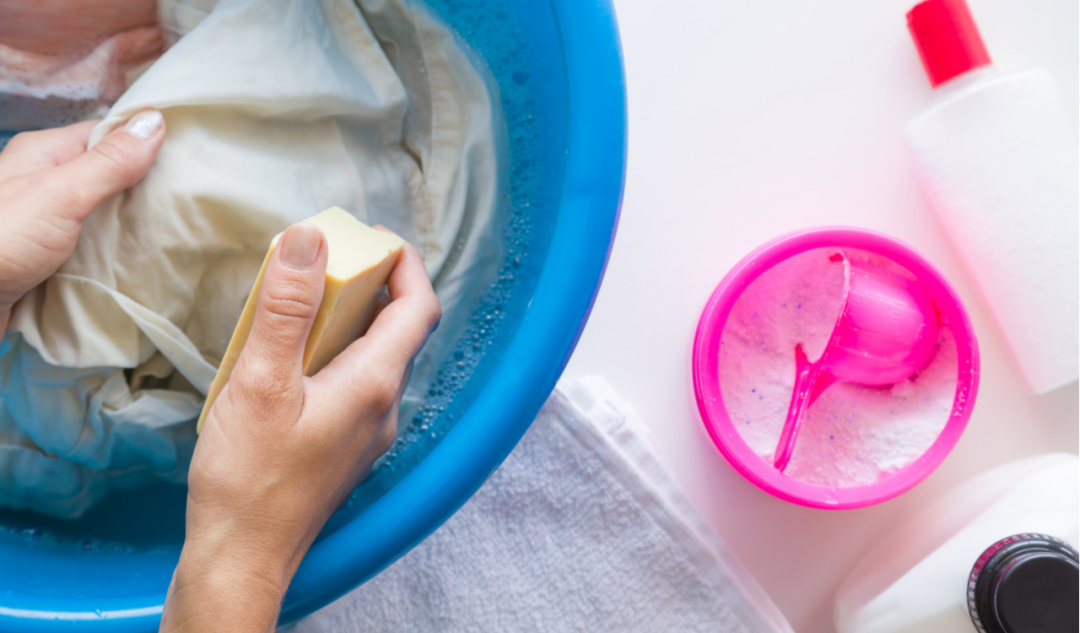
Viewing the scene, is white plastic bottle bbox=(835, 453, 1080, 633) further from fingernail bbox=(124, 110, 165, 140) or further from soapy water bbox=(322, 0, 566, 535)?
fingernail bbox=(124, 110, 165, 140)

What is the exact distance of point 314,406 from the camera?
0.38 m

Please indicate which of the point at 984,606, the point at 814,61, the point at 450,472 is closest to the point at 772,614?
the point at 984,606

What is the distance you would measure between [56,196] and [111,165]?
0.12 ft

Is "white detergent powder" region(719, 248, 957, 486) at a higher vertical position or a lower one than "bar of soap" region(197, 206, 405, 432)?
lower

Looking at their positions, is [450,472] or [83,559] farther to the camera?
[83,559]

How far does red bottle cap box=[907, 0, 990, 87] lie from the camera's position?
53cm

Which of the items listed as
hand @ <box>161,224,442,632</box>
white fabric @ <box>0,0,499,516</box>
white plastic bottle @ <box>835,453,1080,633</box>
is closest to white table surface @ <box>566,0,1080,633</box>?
white plastic bottle @ <box>835,453,1080,633</box>

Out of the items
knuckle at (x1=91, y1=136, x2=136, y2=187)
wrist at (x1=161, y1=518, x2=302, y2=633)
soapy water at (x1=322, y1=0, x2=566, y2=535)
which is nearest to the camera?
wrist at (x1=161, y1=518, x2=302, y2=633)

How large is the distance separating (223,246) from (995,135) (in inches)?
23.2

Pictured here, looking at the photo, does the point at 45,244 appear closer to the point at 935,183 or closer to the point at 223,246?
the point at 223,246

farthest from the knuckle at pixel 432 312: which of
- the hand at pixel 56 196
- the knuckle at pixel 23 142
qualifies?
the knuckle at pixel 23 142

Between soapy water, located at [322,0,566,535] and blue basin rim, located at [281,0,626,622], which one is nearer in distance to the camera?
blue basin rim, located at [281,0,626,622]

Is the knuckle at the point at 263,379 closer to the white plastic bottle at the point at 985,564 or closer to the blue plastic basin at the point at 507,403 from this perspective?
the blue plastic basin at the point at 507,403

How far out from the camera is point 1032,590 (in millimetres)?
430
